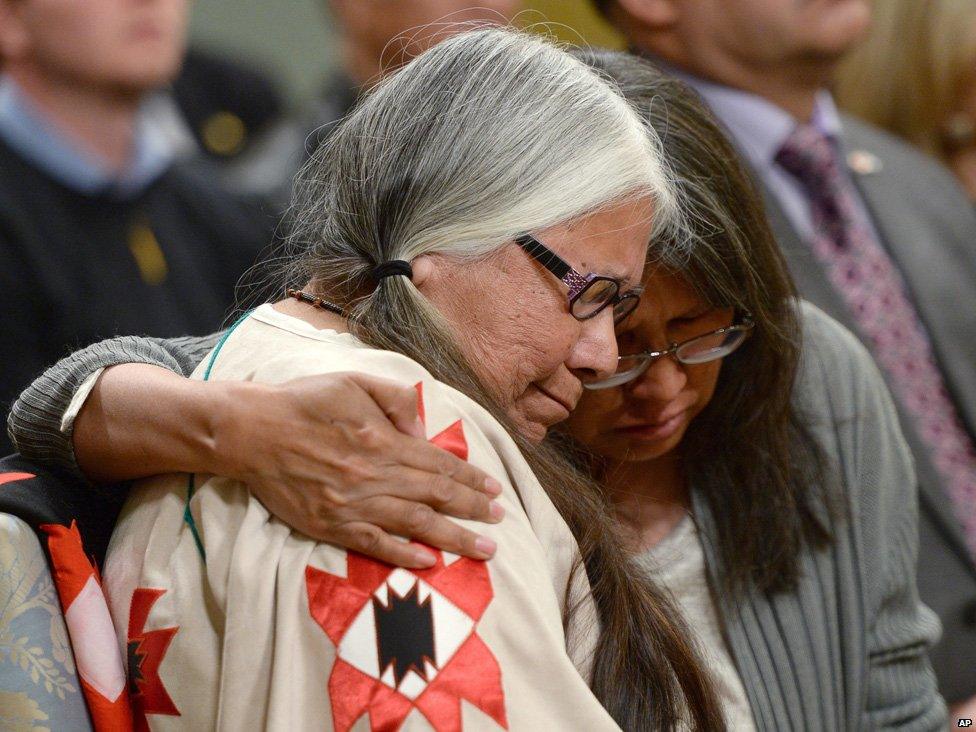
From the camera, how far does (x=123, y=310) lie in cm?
295

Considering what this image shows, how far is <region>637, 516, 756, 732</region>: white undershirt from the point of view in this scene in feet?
6.08

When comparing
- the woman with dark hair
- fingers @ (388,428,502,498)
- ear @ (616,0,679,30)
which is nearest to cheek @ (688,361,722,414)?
the woman with dark hair

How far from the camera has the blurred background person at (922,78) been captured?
3.30 m

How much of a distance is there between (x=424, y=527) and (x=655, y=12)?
5.47ft

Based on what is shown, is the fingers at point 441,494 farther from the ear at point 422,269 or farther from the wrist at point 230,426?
the ear at point 422,269

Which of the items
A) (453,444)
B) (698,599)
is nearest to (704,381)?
(698,599)

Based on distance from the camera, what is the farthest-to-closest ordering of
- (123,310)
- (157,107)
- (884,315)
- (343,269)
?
(157,107), (123,310), (884,315), (343,269)

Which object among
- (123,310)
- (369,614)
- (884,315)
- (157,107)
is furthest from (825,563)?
(157,107)

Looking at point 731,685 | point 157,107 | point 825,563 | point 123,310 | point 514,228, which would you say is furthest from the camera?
point 157,107

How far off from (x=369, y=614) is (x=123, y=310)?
1879mm

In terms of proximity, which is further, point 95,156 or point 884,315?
point 95,156

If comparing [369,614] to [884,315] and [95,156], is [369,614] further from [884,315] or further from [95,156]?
[95,156]

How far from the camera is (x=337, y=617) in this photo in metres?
1.22

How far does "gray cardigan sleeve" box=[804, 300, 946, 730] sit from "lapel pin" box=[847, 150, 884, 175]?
75 cm
